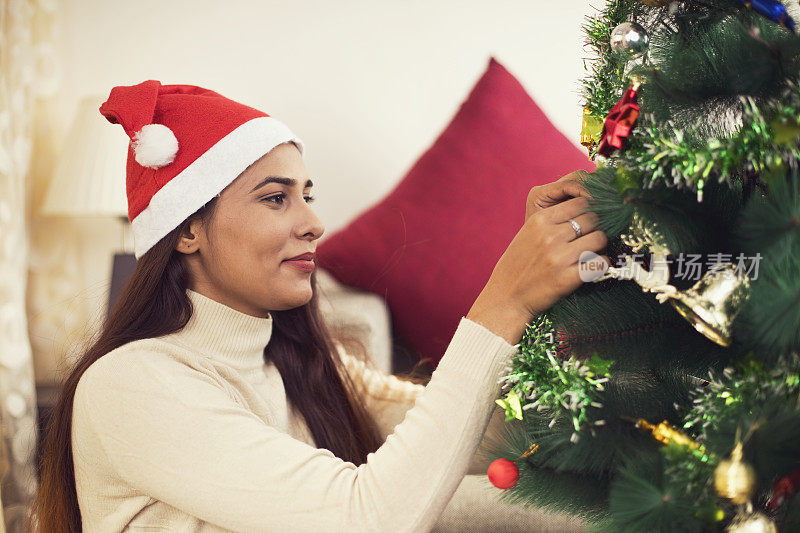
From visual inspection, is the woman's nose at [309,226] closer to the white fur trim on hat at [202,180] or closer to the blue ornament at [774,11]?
the white fur trim on hat at [202,180]

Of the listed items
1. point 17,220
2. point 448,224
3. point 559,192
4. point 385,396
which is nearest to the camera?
point 559,192

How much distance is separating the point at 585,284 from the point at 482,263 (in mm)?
1021

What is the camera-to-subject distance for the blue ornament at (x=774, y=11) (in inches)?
19.4

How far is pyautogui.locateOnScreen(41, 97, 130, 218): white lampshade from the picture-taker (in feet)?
6.52

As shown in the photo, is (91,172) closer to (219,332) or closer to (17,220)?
(17,220)

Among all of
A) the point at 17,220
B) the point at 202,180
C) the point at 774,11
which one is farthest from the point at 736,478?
the point at 17,220

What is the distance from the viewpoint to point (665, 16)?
59 cm

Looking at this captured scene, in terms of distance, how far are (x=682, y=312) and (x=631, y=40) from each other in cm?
25

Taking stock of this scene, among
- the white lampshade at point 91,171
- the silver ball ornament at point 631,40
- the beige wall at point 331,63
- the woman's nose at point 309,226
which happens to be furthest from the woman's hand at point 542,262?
the white lampshade at point 91,171

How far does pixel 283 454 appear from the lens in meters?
0.77

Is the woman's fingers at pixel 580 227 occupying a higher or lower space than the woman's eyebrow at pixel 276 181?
higher

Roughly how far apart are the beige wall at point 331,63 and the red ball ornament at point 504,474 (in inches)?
65.0

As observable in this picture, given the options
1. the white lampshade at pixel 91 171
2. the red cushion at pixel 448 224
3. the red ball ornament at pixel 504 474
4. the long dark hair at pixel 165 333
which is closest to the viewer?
the red ball ornament at pixel 504 474

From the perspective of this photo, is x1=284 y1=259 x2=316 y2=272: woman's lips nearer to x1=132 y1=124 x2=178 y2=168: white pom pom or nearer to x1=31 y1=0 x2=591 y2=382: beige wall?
x1=132 y1=124 x2=178 y2=168: white pom pom
